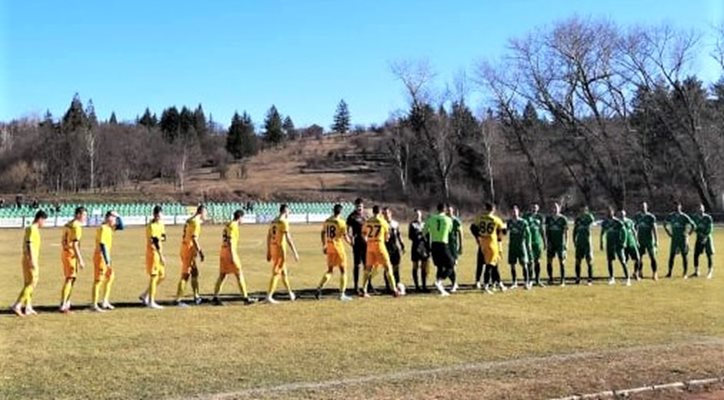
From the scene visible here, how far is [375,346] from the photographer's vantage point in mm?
11664

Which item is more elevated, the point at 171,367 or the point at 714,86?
the point at 714,86

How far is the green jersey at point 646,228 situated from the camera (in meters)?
22.3

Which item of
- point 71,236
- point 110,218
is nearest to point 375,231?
point 110,218

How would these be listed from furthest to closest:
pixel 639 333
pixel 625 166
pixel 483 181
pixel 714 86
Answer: pixel 483 181
pixel 625 166
pixel 714 86
pixel 639 333

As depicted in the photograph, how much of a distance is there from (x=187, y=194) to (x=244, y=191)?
859 cm

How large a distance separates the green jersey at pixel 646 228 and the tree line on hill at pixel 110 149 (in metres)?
80.4

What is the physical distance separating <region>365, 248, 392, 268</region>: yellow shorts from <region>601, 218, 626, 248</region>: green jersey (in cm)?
681

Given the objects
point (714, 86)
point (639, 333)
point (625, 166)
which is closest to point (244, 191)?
point (625, 166)

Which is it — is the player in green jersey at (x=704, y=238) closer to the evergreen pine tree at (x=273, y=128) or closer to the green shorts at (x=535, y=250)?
the green shorts at (x=535, y=250)

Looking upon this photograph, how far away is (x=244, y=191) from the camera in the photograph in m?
101

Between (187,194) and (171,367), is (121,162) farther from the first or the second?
(171,367)

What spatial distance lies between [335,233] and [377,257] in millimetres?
1096

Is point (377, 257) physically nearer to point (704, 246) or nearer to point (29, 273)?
point (29, 273)

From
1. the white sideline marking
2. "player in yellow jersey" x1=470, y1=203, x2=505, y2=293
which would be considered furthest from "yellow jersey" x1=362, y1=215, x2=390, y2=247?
the white sideline marking
